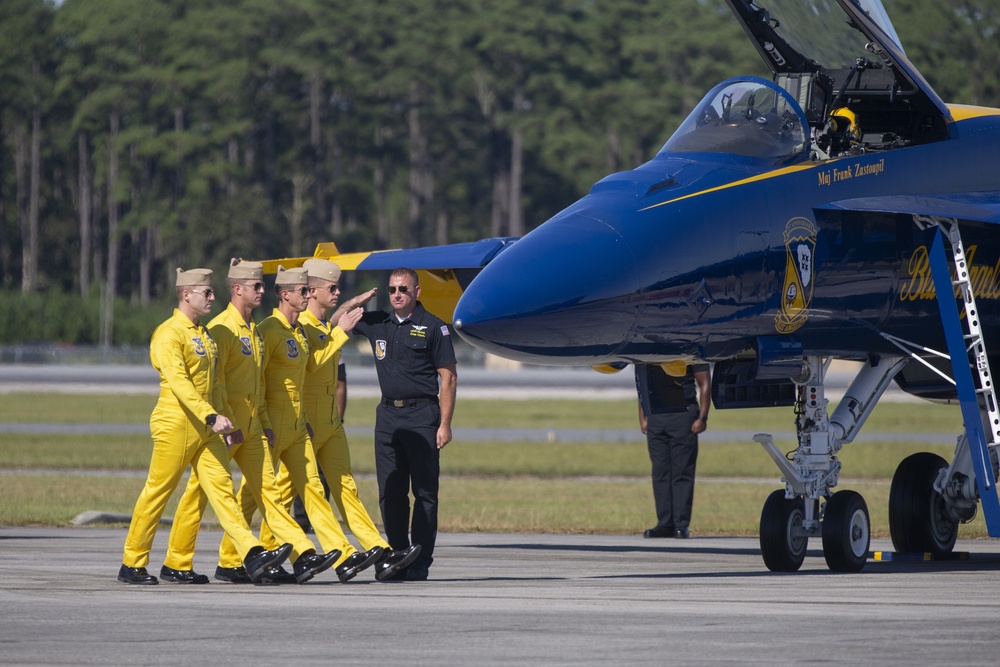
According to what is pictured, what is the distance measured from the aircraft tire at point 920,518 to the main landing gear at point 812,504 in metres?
2.03

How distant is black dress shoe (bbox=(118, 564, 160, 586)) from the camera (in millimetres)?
10797

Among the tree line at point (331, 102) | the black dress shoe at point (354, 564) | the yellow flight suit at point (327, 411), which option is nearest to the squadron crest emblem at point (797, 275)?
the yellow flight suit at point (327, 411)

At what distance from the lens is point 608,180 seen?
1100cm

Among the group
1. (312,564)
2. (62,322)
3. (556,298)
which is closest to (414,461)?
(312,564)

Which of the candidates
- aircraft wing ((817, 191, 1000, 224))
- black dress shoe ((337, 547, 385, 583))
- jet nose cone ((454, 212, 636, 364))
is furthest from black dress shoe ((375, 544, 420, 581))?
aircraft wing ((817, 191, 1000, 224))

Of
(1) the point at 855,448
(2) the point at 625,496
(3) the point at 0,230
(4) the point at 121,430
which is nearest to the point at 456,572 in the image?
(2) the point at 625,496

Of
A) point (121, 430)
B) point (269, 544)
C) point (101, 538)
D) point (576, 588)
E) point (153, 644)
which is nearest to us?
point (153, 644)

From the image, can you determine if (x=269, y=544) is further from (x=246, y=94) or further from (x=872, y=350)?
(x=246, y=94)

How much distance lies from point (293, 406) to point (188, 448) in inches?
32.7

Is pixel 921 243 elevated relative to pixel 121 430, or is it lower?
elevated

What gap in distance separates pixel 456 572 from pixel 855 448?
69.8 feet

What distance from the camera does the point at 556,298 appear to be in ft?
31.7

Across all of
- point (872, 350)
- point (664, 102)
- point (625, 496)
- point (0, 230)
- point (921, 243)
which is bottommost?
point (625, 496)

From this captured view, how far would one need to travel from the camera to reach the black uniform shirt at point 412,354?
11.7 metres
